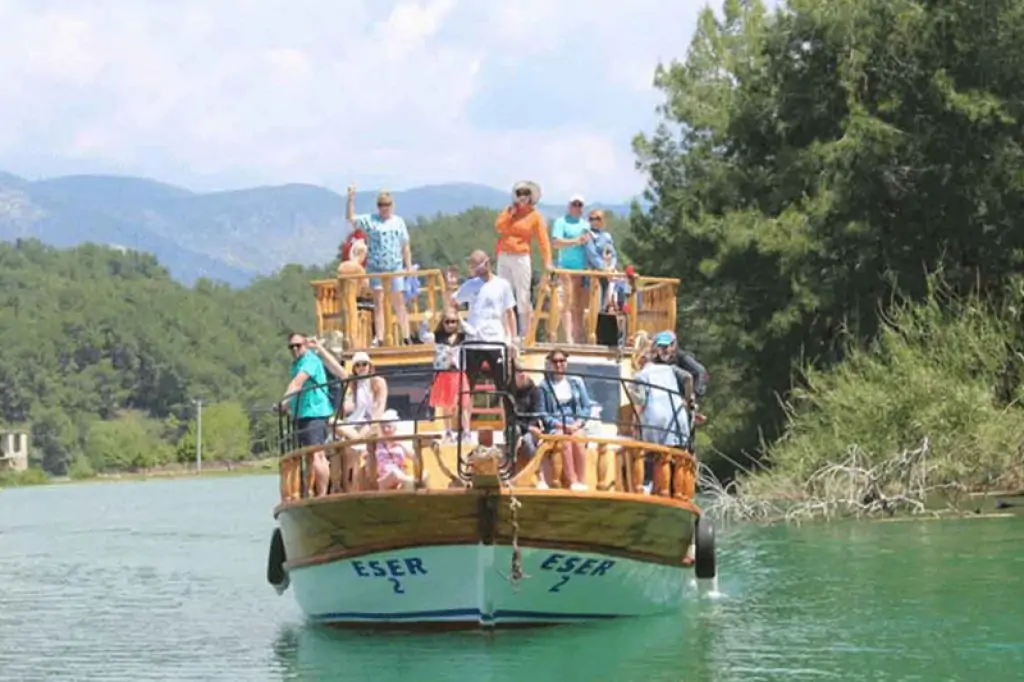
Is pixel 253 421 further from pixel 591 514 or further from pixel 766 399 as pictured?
pixel 591 514

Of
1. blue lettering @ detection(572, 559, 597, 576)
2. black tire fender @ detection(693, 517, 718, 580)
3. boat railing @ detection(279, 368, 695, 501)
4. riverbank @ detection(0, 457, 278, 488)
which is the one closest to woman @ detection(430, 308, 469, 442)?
boat railing @ detection(279, 368, 695, 501)

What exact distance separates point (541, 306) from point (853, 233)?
22.2 metres

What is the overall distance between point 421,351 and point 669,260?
2947 centimetres

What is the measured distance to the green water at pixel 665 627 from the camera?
17766 millimetres

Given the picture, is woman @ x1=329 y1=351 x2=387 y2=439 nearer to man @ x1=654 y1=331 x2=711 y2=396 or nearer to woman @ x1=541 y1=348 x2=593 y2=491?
woman @ x1=541 y1=348 x2=593 y2=491

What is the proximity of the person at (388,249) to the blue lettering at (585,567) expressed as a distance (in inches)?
192

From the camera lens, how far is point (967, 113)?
4031 centimetres

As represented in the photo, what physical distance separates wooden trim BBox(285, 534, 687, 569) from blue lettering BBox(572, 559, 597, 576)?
115mm

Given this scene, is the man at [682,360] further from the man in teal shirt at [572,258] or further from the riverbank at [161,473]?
the riverbank at [161,473]

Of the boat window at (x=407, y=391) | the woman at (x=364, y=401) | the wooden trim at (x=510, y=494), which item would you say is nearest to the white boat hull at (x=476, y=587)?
the wooden trim at (x=510, y=494)

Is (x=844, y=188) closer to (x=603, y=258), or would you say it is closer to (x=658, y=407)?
(x=603, y=258)

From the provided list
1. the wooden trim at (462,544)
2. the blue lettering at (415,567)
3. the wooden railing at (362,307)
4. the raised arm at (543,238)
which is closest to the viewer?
the wooden trim at (462,544)

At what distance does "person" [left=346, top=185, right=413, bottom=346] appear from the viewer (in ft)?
75.5

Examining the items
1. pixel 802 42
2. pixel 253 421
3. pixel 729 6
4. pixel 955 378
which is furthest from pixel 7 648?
pixel 253 421
